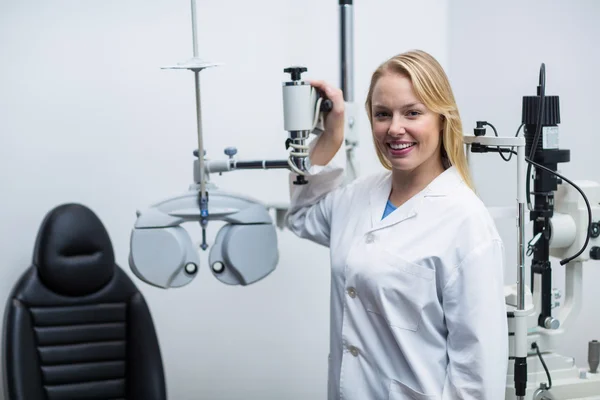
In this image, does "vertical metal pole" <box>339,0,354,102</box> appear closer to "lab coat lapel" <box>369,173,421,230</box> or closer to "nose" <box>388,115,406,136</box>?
"lab coat lapel" <box>369,173,421,230</box>

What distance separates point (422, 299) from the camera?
1.48 m

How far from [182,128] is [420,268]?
122cm

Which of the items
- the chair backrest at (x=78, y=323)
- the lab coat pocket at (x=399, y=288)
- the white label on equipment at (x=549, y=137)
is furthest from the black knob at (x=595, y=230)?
the chair backrest at (x=78, y=323)

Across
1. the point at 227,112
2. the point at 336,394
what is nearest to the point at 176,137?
the point at 227,112

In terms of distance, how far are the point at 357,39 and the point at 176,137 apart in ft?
2.27

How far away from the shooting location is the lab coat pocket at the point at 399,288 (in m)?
1.48

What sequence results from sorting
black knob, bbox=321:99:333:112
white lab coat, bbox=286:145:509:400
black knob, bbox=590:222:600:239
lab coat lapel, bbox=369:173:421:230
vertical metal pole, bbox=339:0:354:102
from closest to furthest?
white lab coat, bbox=286:145:509:400, lab coat lapel, bbox=369:173:421:230, black knob, bbox=321:99:333:112, black knob, bbox=590:222:600:239, vertical metal pole, bbox=339:0:354:102

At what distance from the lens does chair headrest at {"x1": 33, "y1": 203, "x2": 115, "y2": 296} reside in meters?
2.13

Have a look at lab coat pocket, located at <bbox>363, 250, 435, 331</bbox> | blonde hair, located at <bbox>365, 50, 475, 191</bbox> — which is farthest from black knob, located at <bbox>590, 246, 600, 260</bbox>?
lab coat pocket, located at <bbox>363, 250, 435, 331</bbox>

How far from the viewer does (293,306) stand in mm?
2701

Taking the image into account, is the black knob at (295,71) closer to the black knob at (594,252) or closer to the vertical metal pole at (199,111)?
the vertical metal pole at (199,111)

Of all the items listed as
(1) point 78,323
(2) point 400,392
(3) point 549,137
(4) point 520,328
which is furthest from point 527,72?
(1) point 78,323

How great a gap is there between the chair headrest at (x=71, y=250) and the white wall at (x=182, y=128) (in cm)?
28

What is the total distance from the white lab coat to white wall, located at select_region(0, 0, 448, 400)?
97 cm
